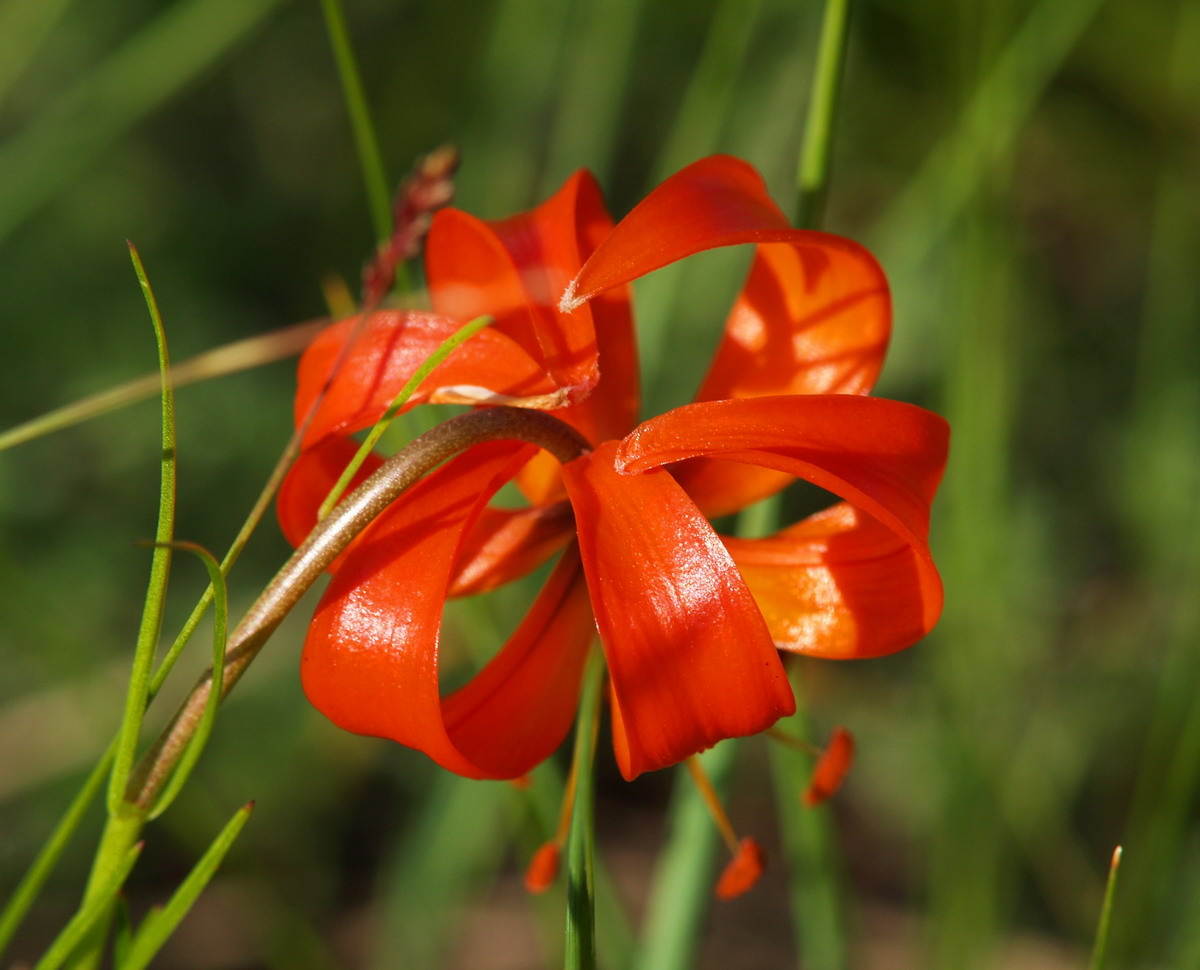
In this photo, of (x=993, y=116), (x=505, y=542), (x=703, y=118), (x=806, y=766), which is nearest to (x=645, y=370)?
(x=703, y=118)

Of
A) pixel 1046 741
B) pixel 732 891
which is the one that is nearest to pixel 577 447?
pixel 732 891

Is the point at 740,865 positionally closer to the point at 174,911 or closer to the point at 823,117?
the point at 174,911

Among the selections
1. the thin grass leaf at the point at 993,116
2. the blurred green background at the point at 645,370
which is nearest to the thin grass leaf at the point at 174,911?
the blurred green background at the point at 645,370

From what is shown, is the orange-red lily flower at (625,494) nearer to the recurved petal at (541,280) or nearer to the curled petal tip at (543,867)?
the recurved petal at (541,280)

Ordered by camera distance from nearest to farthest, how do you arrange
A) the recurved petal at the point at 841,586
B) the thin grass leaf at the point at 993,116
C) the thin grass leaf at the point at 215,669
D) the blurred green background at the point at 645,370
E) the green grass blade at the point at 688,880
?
the thin grass leaf at the point at 215,669 → the recurved petal at the point at 841,586 → the green grass blade at the point at 688,880 → the thin grass leaf at the point at 993,116 → the blurred green background at the point at 645,370

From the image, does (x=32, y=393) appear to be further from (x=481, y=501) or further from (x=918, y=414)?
(x=918, y=414)

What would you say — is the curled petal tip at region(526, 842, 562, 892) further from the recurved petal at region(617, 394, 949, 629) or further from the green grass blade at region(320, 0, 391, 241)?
the green grass blade at region(320, 0, 391, 241)

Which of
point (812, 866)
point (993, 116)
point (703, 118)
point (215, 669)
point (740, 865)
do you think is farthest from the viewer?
point (703, 118)
